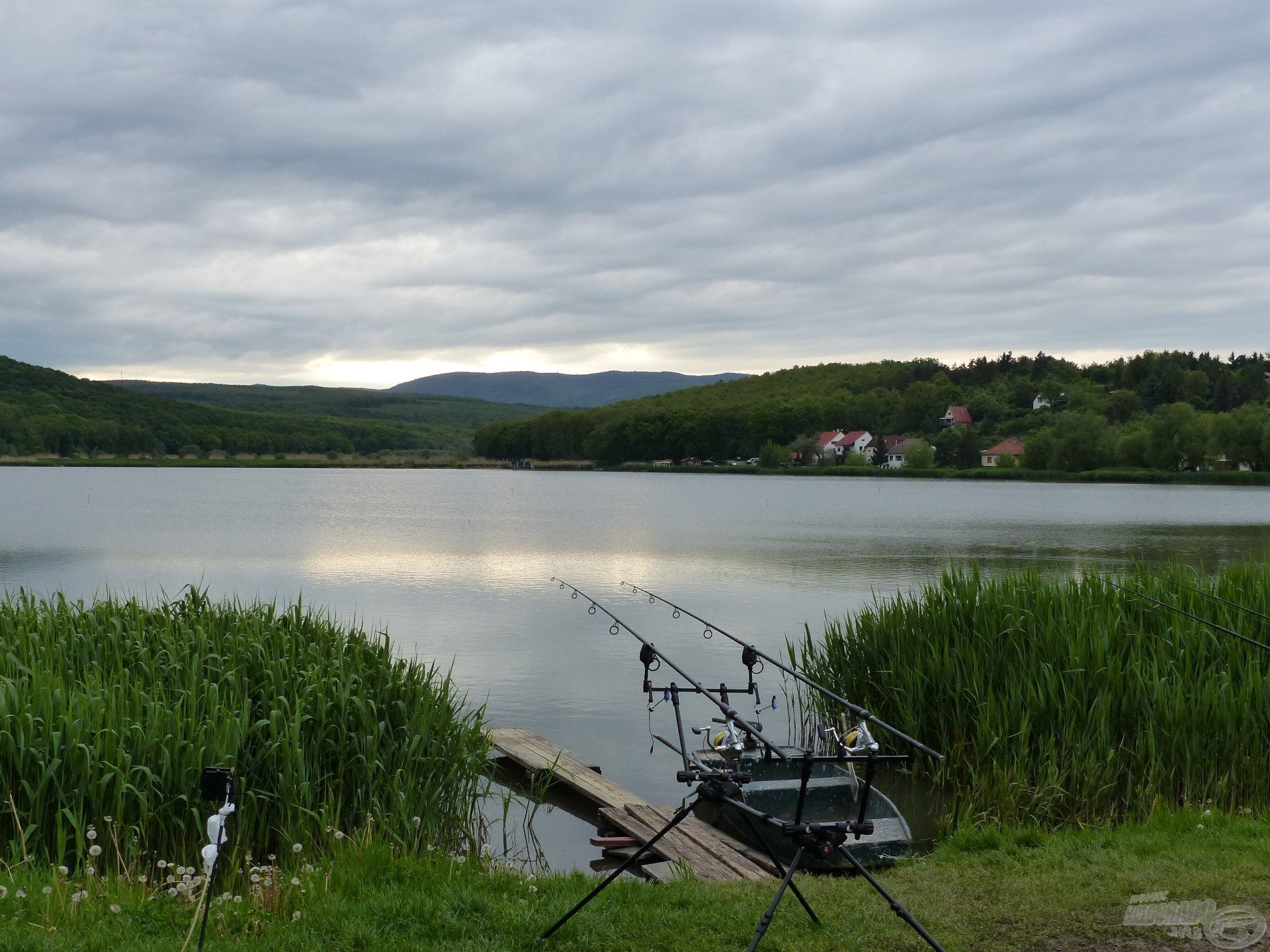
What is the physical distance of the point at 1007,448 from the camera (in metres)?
129

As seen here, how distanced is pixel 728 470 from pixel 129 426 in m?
72.0

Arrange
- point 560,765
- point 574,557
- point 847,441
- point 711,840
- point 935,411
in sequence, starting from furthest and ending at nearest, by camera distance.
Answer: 1. point 847,441
2. point 935,411
3. point 574,557
4. point 560,765
5. point 711,840

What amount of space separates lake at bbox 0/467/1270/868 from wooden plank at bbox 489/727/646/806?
33cm

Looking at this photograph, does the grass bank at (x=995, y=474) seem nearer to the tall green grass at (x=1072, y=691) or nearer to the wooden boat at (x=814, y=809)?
the tall green grass at (x=1072, y=691)

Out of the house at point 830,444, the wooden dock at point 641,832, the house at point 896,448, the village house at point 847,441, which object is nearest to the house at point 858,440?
the village house at point 847,441

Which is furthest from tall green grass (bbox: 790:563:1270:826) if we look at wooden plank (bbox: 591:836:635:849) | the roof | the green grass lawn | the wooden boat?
the roof

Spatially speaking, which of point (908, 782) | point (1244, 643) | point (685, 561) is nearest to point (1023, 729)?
point (908, 782)

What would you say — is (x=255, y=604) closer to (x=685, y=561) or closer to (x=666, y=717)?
(x=666, y=717)

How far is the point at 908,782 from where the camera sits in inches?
374

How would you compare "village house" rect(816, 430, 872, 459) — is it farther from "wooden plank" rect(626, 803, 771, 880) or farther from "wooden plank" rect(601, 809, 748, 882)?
"wooden plank" rect(601, 809, 748, 882)

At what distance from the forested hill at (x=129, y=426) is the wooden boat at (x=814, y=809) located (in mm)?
130161

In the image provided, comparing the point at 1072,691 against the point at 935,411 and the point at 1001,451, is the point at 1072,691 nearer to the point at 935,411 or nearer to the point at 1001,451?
the point at 1001,451

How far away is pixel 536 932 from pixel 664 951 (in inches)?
22.5

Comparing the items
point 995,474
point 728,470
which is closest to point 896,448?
point 728,470
